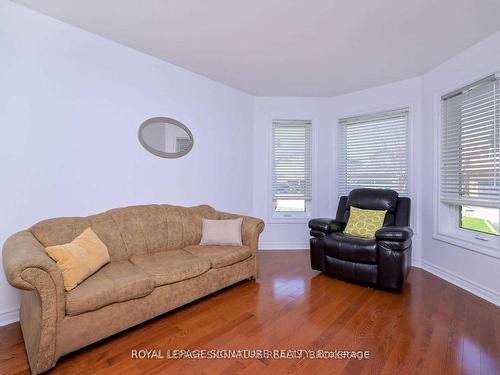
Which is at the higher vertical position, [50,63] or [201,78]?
[201,78]

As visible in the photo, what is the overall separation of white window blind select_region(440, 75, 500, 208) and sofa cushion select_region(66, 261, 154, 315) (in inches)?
128

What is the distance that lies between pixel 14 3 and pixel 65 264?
2.14 meters

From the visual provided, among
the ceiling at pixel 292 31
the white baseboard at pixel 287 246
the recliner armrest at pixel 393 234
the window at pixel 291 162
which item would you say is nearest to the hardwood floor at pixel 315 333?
the recliner armrest at pixel 393 234

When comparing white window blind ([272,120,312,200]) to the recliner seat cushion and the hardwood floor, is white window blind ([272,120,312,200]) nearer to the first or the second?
the recliner seat cushion

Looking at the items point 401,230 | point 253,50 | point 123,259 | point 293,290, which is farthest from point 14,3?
point 401,230

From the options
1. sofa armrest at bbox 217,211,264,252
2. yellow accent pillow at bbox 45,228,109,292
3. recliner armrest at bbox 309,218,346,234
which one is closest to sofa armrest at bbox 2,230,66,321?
yellow accent pillow at bbox 45,228,109,292

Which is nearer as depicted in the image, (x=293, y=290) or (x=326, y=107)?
(x=293, y=290)

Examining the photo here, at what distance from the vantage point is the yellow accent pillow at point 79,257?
5.31ft

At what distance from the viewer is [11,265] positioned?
1.34 meters

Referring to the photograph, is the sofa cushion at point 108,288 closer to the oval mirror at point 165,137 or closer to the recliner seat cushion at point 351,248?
the oval mirror at point 165,137

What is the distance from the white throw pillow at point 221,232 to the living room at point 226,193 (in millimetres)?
28

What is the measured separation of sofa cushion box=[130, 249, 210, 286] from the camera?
79.3 inches

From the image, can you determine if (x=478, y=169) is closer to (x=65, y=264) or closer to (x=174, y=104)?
(x=174, y=104)

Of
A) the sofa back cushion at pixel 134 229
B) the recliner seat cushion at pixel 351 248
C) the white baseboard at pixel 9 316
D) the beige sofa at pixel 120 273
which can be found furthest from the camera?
the recliner seat cushion at pixel 351 248
